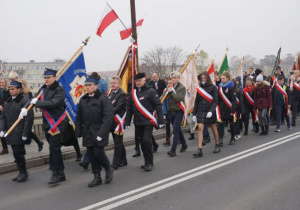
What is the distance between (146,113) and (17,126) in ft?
7.78

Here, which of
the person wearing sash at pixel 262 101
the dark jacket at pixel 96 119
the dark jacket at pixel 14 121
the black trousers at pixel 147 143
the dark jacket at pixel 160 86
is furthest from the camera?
the dark jacket at pixel 160 86

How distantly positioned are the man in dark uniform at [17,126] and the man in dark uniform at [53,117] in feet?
1.28

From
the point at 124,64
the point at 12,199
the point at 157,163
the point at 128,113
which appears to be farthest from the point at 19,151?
the point at 124,64

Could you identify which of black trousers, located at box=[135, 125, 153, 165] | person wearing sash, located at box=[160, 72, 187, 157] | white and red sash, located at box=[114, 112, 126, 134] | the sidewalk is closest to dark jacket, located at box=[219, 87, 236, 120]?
person wearing sash, located at box=[160, 72, 187, 157]

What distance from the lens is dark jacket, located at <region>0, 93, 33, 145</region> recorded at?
6.07m

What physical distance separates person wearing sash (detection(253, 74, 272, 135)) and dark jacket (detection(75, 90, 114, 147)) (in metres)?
6.15

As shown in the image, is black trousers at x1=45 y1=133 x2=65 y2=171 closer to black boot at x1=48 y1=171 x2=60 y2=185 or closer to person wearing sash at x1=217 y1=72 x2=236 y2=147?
black boot at x1=48 y1=171 x2=60 y2=185

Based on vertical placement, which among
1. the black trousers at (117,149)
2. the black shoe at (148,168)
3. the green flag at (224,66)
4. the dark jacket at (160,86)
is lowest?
the black shoe at (148,168)

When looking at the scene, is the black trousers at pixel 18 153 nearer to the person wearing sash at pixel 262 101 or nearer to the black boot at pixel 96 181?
the black boot at pixel 96 181

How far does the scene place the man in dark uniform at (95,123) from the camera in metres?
5.51

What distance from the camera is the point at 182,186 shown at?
5.35 meters

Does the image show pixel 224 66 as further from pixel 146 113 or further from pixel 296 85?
pixel 146 113

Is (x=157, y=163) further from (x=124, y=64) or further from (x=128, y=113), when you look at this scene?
(x=124, y=64)

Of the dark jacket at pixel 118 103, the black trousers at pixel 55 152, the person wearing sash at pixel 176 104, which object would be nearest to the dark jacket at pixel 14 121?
the black trousers at pixel 55 152
